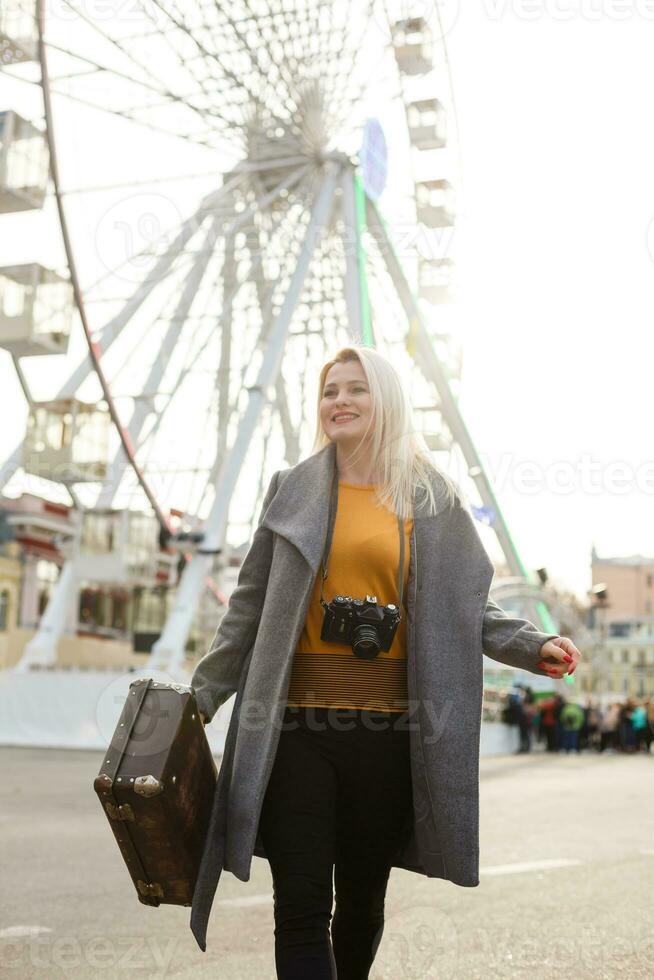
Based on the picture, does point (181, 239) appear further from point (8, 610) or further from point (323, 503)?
point (8, 610)

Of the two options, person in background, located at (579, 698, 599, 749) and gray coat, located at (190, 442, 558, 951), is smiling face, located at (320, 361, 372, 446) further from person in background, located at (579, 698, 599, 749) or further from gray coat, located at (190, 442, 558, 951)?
person in background, located at (579, 698, 599, 749)

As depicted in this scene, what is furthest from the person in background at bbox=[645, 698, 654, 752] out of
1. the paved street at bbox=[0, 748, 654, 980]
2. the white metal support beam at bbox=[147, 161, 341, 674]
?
the paved street at bbox=[0, 748, 654, 980]

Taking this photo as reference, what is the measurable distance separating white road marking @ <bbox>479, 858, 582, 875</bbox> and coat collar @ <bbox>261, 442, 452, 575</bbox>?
3648mm

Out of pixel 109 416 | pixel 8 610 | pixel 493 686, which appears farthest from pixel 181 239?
pixel 8 610

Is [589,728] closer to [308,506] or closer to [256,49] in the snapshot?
[256,49]

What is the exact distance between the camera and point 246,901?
566 centimetres

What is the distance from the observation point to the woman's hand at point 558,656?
3.17 m

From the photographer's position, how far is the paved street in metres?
4.24

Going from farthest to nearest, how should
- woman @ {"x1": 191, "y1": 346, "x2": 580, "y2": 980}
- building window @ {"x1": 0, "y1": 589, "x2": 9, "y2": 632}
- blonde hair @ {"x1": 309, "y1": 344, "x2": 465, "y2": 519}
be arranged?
building window @ {"x1": 0, "y1": 589, "x2": 9, "y2": 632}, blonde hair @ {"x1": 309, "y1": 344, "x2": 465, "y2": 519}, woman @ {"x1": 191, "y1": 346, "x2": 580, "y2": 980}

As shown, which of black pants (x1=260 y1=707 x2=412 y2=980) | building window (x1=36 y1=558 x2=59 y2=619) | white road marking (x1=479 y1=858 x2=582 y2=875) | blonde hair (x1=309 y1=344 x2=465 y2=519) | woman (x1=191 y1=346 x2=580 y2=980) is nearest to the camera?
black pants (x1=260 y1=707 x2=412 y2=980)

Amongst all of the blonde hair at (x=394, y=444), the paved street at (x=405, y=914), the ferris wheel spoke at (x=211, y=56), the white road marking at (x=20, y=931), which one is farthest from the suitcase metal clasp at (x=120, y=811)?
the ferris wheel spoke at (x=211, y=56)

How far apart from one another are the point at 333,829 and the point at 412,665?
1.28 feet

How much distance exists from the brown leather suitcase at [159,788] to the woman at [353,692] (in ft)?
0.19

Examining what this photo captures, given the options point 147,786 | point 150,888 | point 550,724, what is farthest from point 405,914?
point 550,724
